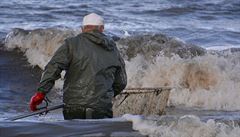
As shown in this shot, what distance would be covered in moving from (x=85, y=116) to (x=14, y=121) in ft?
2.25

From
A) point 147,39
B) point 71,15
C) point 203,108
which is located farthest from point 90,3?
point 203,108

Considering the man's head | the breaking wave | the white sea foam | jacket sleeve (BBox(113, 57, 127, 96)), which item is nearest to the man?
the man's head

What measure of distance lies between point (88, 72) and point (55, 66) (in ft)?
1.14

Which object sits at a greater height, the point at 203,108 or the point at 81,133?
the point at 81,133

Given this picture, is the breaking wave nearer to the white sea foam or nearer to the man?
the man

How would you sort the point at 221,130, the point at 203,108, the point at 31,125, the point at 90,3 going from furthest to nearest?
1. the point at 90,3
2. the point at 203,108
3. the point at 31,125
4. the point at 221,130

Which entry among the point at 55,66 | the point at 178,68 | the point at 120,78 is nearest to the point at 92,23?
the point at 55,66

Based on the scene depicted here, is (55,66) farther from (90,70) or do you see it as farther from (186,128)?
(186,128)

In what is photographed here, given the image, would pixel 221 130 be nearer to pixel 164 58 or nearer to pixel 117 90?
pixel 117 90

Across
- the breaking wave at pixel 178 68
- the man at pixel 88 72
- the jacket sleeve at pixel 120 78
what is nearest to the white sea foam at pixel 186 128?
the man at pixel 88 72

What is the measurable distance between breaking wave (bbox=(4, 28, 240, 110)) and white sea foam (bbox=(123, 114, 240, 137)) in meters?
6.07

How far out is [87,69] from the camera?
20.6 feet

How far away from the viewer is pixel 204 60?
13.8 m

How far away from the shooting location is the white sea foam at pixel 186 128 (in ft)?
17.9
